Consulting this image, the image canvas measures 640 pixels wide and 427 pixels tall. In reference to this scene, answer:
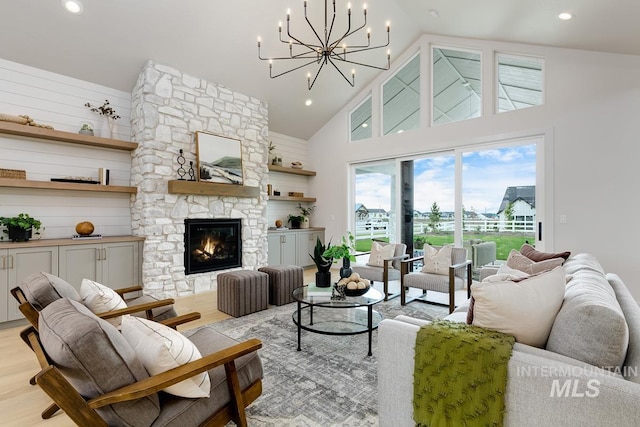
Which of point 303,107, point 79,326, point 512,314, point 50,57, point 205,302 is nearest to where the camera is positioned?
point 79,326

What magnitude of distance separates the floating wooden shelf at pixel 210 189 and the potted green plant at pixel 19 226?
1597 millimetres

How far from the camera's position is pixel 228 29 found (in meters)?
4.52

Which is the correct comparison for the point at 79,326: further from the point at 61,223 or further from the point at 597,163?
the point at 597,163

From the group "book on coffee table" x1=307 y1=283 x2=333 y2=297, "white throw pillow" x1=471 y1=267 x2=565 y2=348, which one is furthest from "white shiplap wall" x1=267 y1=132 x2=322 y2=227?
"white throw pillow" x1=471 y1=267 x2=565 y2=348

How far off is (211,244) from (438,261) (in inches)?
141

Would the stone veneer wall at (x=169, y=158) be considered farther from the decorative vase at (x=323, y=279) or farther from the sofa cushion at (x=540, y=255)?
the sofa cushion at (x=540, y=255)

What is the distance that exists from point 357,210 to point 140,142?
4.29 metres

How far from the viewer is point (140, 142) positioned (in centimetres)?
459

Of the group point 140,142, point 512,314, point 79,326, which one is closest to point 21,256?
point 140,142

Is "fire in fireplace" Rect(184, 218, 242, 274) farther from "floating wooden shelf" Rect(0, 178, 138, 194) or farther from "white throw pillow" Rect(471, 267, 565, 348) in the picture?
"white throw pillow" Rect(471, 267, 565, 348)

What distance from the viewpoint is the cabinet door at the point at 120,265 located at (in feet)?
13.7

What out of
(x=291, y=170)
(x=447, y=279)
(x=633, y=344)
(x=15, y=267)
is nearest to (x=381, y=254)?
(x=447, y=279)

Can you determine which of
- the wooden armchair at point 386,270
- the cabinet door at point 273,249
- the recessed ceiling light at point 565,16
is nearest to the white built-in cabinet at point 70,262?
the cabinet door at point 273,249

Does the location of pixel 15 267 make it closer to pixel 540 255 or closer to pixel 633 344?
pixel 633 344
